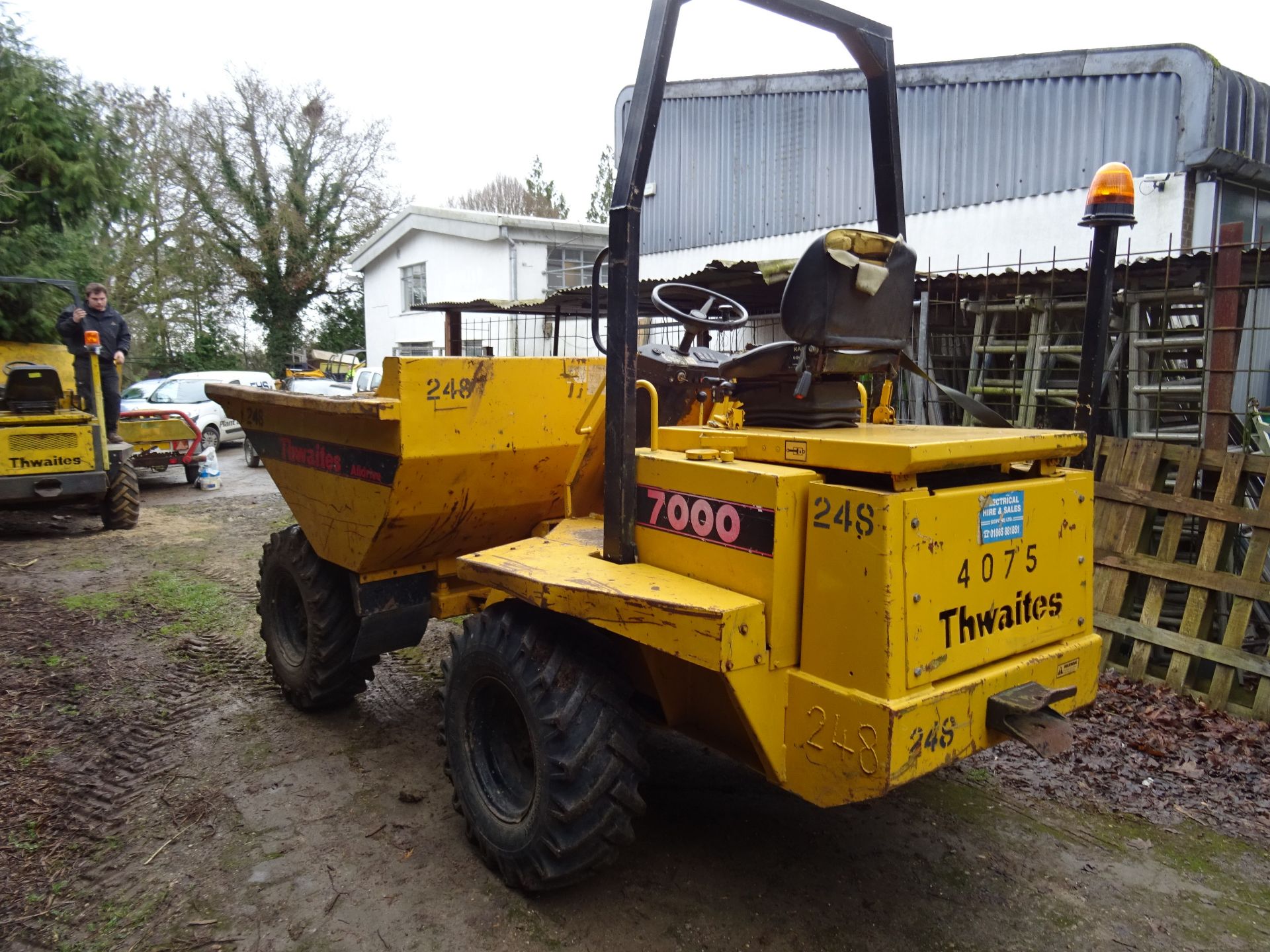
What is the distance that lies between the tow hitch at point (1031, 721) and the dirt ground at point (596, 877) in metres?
0.75

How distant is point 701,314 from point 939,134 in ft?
28.3

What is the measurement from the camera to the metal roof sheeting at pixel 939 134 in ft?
27.7

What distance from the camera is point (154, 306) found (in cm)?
3041

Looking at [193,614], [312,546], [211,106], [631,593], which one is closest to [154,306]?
[211,106]

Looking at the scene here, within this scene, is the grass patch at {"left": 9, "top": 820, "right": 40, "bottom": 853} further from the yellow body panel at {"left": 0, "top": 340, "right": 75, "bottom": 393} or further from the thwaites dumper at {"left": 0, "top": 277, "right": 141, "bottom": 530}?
the yellow body panel at {"left": 0, "top": 340, "right": 75, "bottom": 393}

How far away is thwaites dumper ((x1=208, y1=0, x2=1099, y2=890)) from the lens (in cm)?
235

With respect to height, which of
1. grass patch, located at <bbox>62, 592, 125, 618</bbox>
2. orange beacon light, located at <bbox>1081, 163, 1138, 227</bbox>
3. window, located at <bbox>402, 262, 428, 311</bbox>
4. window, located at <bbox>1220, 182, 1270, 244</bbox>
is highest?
window, located at <bbox>402, 262, 428, 311</bbox>

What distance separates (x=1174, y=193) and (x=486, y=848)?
8574 millimetres

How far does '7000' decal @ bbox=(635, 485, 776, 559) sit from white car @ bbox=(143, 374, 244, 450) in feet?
49.5

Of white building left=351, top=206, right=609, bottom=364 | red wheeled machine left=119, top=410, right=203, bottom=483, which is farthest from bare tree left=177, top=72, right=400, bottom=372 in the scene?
red wheeled machine left=119, top=410, right=203, bottom=483

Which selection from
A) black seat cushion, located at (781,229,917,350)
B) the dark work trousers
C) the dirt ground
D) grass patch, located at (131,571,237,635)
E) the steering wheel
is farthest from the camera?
the dark work trousers

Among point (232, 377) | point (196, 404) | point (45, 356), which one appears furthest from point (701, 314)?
point (232, 377)

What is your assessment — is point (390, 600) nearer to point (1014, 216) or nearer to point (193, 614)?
point (193, 614)

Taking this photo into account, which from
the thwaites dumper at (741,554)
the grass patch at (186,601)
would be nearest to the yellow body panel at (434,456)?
the thwaites dumper at (741,554)
